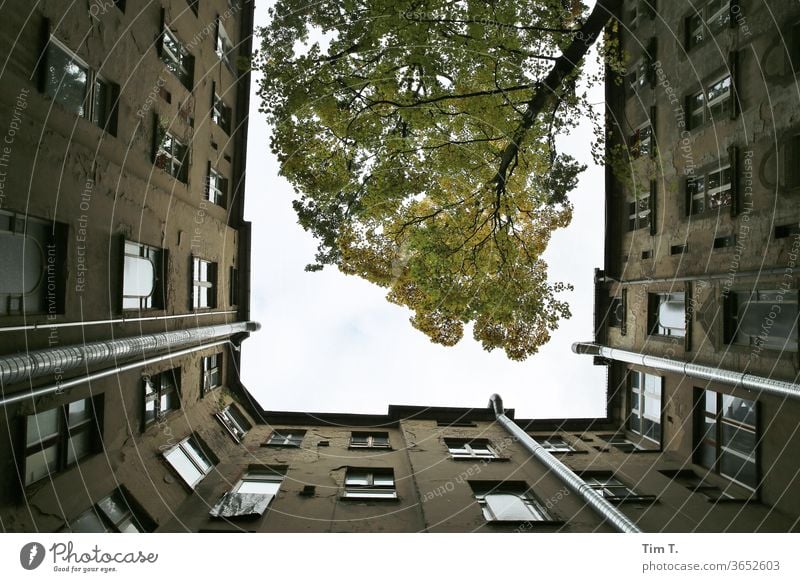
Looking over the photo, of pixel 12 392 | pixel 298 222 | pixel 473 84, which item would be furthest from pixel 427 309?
pixel 12 392

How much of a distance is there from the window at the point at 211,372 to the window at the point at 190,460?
2.56 m

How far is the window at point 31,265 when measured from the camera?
8.36 metres

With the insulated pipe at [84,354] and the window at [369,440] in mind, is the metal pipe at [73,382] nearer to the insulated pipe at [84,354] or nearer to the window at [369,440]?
the insulated pipe at [84,354]

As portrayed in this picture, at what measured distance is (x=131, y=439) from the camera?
1216 centimetres

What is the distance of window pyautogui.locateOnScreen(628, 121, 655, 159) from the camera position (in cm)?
1759

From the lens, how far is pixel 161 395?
14.2 m

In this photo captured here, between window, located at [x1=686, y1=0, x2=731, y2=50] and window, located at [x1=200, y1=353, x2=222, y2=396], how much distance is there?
22.1 m

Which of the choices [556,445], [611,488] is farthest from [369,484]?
[556,445]

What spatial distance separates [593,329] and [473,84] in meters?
13.8

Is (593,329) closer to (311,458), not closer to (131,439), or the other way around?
(311,458)

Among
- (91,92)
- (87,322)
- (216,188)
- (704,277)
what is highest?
(91,92)

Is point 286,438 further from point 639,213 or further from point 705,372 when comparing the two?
point 639,213

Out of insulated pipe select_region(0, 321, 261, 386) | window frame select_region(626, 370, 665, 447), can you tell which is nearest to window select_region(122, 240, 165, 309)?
insulated pipe select_region(0, 321, 261, 386)

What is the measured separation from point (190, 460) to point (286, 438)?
5.66m
